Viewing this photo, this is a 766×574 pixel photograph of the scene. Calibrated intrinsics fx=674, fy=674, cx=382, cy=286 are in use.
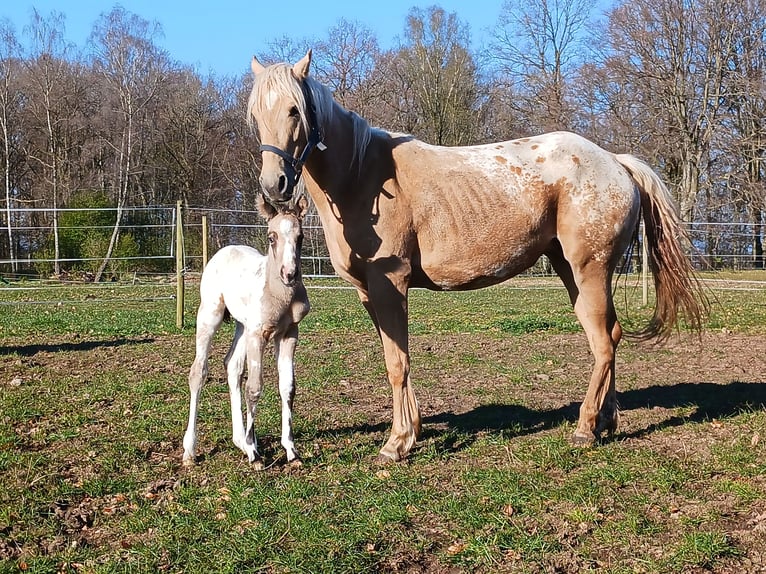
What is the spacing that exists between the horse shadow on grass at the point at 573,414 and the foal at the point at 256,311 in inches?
35.6

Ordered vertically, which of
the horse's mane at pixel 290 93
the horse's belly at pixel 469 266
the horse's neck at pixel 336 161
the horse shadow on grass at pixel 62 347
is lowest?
the horse shadow on grass at pixel 62 347

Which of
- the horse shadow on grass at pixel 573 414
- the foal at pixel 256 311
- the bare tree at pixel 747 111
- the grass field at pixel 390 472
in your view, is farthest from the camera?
the bare tree at pixel 747 111

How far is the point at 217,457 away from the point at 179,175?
3111cm

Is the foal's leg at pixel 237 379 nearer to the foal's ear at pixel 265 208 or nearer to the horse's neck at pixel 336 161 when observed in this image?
the foal's ear at pixel 265 208

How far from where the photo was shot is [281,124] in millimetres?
4164

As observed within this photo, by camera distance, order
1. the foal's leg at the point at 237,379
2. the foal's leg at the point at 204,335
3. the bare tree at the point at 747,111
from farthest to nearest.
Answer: the bare tree at the point at 747,111 → the foal's leg at the point at 204,335 → the foal's leg at the point at 237,379

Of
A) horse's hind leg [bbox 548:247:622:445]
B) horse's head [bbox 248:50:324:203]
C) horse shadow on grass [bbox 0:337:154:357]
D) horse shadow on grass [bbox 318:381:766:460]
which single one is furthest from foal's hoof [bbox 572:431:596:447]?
horse shadow on grass [bbox 0:337:154:357]

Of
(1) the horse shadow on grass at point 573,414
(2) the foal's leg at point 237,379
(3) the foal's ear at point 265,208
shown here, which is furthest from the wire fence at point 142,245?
(3) the foal's ear at point 265,208

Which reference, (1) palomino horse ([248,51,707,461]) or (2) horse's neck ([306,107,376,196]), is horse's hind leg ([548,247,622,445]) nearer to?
(1) palomino horse ([248,51,707,461])

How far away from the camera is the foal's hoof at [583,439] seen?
476 centimetres

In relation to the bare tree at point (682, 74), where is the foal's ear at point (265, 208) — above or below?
below

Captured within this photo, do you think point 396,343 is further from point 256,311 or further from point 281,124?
point 281,124

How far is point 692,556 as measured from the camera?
3008 mm

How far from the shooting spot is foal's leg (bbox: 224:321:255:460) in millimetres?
4660
